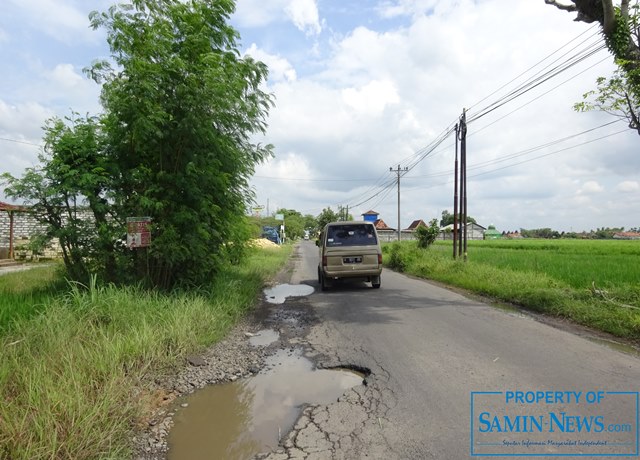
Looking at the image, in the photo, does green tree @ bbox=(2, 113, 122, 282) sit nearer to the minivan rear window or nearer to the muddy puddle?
the muddy puddle

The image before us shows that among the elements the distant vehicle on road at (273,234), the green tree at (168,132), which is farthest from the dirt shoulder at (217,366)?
the distant vehicle on road at (273,234)

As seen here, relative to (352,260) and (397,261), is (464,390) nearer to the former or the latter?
(352,260)

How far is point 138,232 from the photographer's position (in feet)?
21.3

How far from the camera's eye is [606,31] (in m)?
7.66

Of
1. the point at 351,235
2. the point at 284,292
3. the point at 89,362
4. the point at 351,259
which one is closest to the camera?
the point at 89,362

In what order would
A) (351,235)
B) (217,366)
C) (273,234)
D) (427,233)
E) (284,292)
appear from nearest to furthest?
1. (217,366)
2. (351,235)
3. (284,292)
4. (427,233)
5. (273,234)

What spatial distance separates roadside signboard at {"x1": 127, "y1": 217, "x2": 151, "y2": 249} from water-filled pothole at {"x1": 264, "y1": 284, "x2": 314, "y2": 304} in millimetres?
4319

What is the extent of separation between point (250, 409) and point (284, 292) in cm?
801

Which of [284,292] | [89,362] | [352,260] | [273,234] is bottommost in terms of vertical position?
[284,292]

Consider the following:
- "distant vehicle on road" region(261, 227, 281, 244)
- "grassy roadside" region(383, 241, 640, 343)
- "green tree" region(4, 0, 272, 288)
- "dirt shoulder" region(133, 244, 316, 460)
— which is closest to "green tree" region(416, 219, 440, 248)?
"grassy roadside" region(383, 241, 640, 343)

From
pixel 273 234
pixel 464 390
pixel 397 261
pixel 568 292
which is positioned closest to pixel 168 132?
pixel 464 390

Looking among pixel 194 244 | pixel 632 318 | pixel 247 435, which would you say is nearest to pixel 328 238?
pixel 194 244

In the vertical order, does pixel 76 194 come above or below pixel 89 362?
above

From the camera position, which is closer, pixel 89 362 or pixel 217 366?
pixel 89 362
